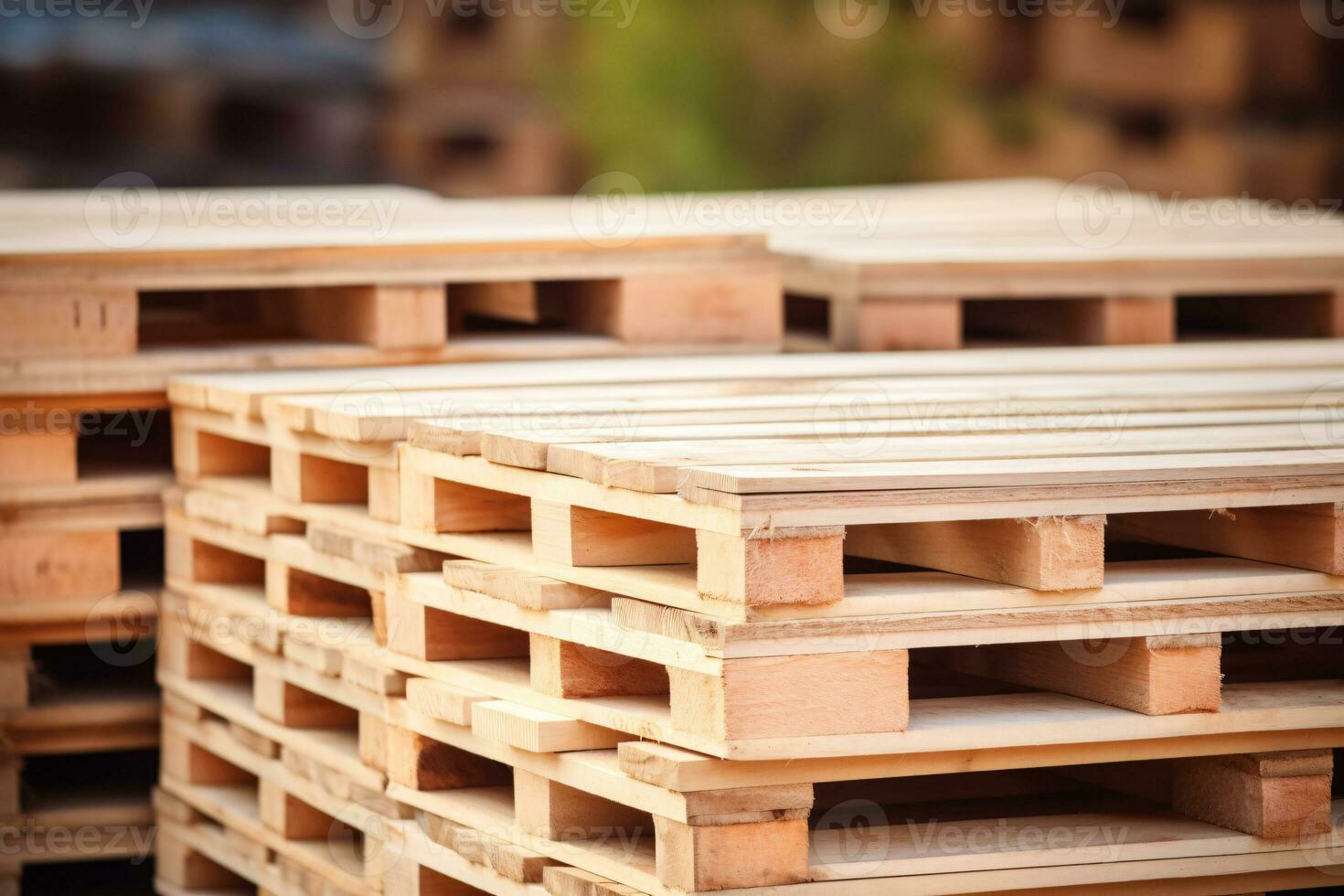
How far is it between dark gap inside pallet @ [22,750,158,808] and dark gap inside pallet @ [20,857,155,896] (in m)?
0.22

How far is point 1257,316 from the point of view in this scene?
19.4 ft

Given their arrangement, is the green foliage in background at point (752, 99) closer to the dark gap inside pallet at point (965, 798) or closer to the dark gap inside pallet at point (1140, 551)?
the dark gap inside pallet at point (1140, 551)

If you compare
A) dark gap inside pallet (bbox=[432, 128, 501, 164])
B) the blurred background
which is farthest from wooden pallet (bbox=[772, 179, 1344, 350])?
dark gap inside pallet (bbox=[432, 128, 501, 164])

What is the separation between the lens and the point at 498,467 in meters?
3.57

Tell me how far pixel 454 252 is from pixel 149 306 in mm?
1880

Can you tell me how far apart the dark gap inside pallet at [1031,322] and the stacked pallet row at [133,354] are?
928mm

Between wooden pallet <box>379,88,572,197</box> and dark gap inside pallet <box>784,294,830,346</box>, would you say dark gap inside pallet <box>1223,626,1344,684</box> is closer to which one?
dark gap inside pallet <box>784,294,830,346</box>

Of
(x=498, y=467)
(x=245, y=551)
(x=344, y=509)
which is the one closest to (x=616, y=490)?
(x=498, y=467)

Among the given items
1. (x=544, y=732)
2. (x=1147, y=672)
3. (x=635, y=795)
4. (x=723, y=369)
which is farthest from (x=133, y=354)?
(x=1147, y=672)

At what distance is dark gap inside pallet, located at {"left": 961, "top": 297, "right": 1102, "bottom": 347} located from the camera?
5527 mm

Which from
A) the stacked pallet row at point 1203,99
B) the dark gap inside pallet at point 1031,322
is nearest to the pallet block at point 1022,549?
the dark gap inside pallet at point 1031,322

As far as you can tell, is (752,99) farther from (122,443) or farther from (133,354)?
(133,354)

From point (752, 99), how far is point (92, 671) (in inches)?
432

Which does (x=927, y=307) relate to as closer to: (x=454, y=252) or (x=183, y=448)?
(x=454, y=252)
